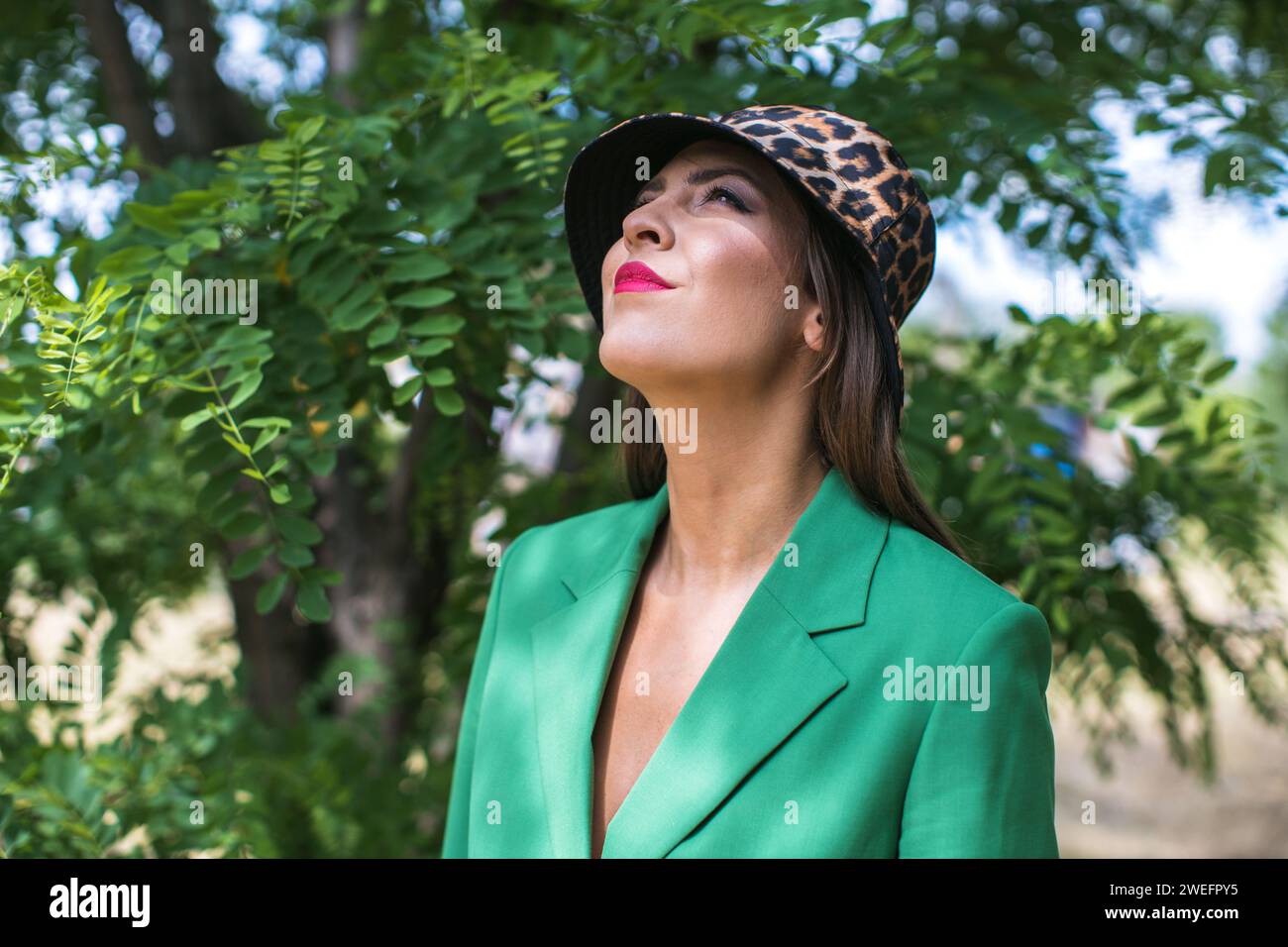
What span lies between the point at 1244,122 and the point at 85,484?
3.01 meters

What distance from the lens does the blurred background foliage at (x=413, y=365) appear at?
2053mm

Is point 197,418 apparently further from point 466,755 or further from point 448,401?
point 466,755

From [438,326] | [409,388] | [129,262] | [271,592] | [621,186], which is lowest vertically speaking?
[271,592]

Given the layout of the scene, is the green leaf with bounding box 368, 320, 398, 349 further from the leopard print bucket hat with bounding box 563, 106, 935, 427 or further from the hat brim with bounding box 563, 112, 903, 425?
the leopard print bucket hat with bounding box 563, 106, 935, 427

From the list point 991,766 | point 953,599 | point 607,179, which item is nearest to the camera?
point 991,766

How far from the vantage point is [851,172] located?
1.63 metres

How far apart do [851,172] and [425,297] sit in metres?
0.78

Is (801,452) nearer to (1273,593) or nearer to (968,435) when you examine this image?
(968,435)

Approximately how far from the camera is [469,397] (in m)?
2.37

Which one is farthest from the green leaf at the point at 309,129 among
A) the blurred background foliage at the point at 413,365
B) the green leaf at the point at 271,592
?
the green leaf at the point at 271,592

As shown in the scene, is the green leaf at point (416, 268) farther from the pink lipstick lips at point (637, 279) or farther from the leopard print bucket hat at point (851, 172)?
the pink lipstick lips at point (637, 279)

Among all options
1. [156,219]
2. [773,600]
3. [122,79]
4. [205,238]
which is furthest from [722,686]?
[122,79]

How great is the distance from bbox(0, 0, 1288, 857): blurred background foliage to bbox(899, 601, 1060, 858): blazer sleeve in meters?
0.96
